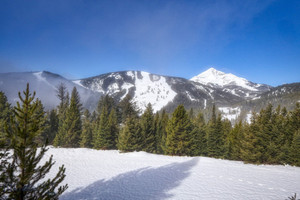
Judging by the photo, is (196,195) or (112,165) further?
(112,165)

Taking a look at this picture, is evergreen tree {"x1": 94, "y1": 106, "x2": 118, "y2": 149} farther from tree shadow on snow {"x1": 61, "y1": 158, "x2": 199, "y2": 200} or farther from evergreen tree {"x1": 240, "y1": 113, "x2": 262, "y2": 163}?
evergreen tree {"x1": 240, "y1": 113, "x2": 262, "y2": 163}

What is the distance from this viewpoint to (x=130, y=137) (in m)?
25.5

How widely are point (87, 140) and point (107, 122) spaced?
6.80 metres

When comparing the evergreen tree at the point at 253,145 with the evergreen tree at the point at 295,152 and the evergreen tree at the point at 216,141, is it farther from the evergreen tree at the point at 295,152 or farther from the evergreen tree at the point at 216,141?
the evergreen tree at the point at 216,141

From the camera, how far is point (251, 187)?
10148mm

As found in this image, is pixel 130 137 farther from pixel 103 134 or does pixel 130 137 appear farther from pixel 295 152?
pixel 295 152

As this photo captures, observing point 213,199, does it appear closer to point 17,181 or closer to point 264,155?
point 17,181

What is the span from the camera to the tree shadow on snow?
9.20 meters

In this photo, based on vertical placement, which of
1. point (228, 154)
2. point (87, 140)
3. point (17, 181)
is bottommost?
point (228, 154)

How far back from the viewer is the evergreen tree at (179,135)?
→ 2353 centimetres

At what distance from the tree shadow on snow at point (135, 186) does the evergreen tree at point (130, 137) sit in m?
11.2

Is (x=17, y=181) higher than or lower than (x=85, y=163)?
higher

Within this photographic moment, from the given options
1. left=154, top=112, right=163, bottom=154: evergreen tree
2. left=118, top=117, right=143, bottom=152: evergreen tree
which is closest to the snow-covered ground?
left=118, top=117, right=143, bottom=152: evergreen tree

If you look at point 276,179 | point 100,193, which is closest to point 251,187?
point 276,179
